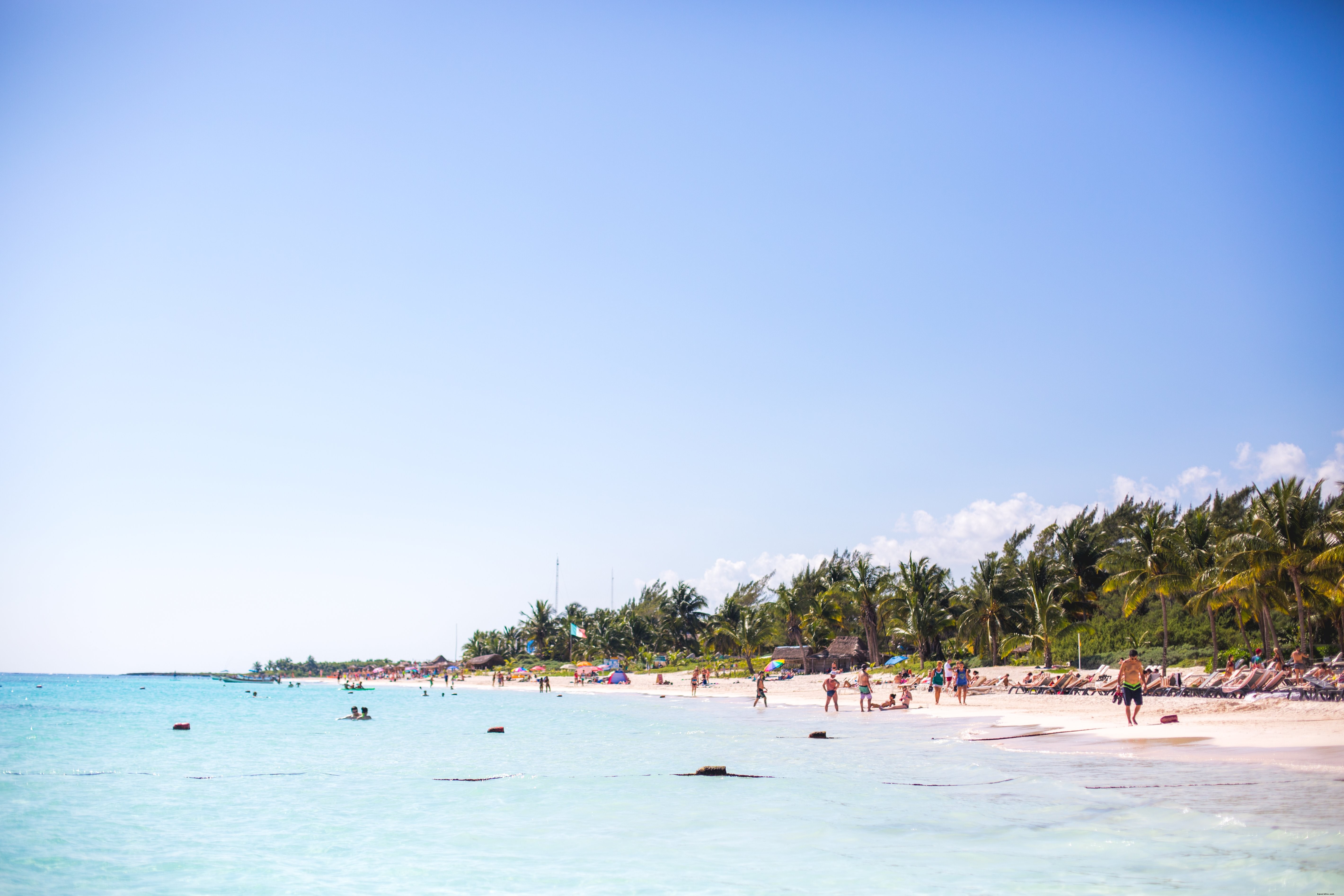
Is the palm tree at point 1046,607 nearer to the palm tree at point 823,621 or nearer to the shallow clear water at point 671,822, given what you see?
the palm tree at point 823,621

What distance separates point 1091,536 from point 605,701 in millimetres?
33483

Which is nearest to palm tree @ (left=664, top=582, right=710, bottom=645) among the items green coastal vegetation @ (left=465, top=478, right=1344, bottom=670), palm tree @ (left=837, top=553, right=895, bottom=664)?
green coastal vegetation @ (left=465, top=478, right=1344, bottom=670)

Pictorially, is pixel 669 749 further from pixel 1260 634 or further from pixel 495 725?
pixel 1260 634

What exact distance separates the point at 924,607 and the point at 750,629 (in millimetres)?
19875

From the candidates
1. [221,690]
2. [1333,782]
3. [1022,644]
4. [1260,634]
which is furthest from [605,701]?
[221,690]

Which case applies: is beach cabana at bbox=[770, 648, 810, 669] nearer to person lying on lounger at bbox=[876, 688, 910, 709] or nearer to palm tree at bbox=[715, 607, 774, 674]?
palm tree at bbox=[715, 607, 774, 674]

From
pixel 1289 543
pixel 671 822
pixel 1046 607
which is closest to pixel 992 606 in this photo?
pixel 1046 607

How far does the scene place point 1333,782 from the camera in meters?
11.7

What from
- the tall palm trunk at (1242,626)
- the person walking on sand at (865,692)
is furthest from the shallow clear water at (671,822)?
the tall palm trunk at (1242,626)

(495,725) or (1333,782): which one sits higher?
(1333,782)

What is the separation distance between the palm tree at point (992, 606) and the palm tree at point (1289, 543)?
1868cm

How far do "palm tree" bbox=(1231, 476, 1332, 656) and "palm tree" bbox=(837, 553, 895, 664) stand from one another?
27.3 meters

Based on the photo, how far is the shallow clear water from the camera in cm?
915

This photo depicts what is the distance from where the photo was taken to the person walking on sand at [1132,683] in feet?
70.4
